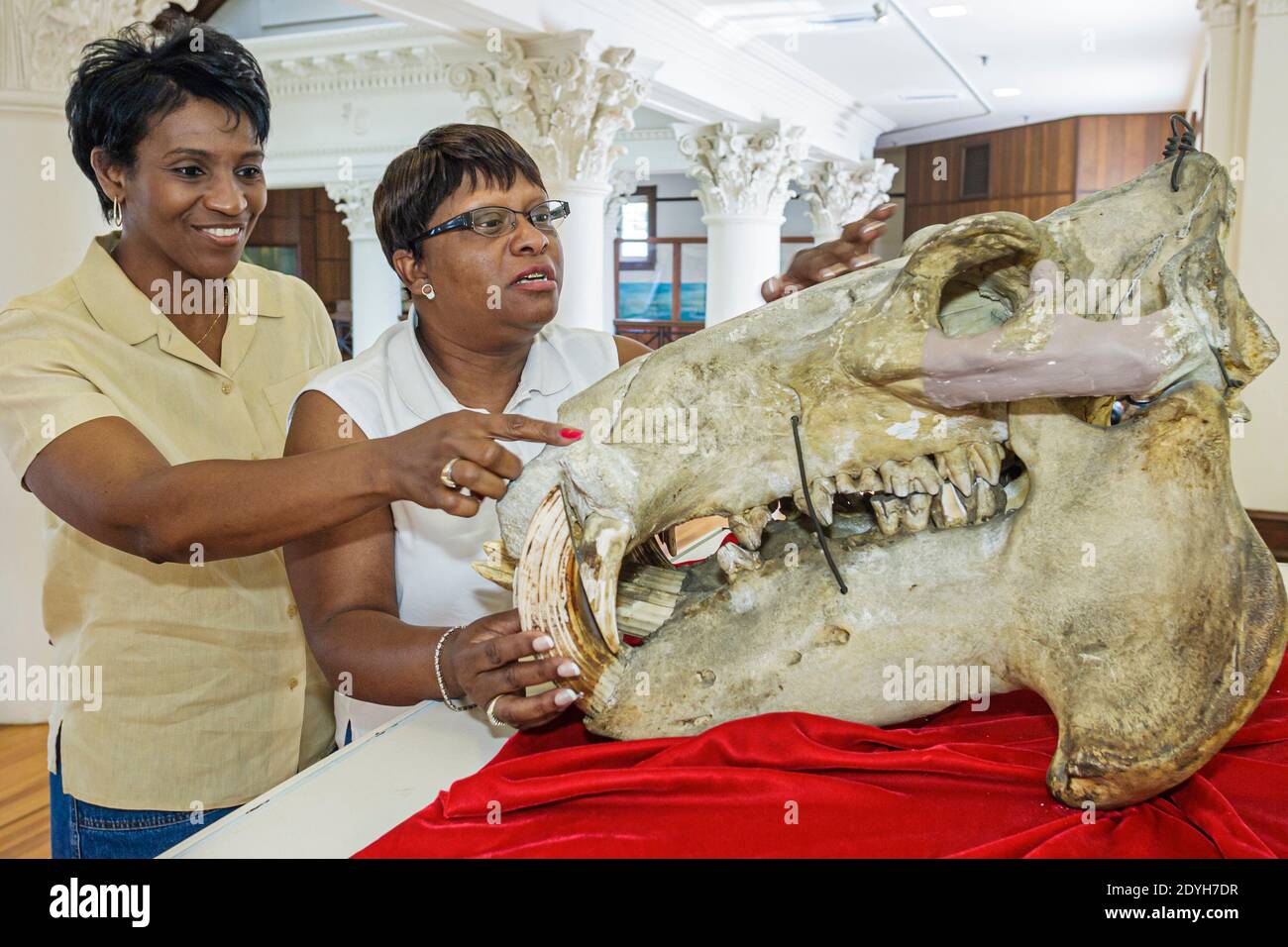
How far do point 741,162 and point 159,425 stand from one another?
1091cm

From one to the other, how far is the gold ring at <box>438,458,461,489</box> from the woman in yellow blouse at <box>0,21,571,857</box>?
1.61 feet

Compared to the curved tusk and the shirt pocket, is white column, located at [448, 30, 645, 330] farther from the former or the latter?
the curved tusk

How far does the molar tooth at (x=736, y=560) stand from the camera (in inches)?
58.2

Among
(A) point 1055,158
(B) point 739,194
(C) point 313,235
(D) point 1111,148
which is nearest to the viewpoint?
(B) point 739,194

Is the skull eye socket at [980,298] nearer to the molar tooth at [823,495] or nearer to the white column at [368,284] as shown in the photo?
the molar tooth at [823,495]

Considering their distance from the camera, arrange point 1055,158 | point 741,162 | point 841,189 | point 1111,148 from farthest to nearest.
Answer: point 841,189, point 1055,158, point 1111,148, point 741,162

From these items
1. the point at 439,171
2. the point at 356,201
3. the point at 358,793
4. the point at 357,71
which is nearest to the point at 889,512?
the point at 358,793

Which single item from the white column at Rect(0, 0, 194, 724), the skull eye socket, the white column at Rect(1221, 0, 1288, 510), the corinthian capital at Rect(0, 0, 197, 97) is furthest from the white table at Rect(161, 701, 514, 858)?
the white column at Rect(1221, 0, 1288, 510)

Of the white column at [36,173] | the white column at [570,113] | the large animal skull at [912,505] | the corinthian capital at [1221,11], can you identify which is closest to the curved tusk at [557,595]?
the large animal skull at [912,505]

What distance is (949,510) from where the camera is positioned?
142 centimetres

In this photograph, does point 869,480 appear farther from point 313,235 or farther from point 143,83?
point 313,235

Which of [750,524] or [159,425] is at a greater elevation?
[159,425]

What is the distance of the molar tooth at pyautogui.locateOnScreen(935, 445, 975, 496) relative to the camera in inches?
55.9
